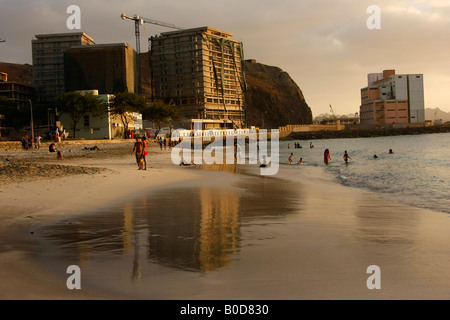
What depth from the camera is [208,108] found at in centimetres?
15012

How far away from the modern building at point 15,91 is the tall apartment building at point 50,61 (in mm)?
12471

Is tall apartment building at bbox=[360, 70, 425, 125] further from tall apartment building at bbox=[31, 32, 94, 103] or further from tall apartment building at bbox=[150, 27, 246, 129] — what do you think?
tall apartment building at bbox=[31, 32, 94, 103]

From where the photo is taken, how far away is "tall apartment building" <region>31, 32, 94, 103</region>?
465 ft

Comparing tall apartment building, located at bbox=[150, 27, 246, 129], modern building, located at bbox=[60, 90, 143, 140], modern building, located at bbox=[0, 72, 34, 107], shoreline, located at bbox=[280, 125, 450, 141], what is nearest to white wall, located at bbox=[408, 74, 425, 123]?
shoreline, located at bbox=[280, 125, 450, 141]

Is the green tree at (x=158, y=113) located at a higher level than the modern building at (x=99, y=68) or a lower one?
lower

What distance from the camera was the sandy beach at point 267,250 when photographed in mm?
4984

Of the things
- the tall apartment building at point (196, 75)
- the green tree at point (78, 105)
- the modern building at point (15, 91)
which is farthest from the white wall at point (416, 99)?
the green tree at point (78, 105)

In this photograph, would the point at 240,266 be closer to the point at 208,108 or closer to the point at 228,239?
the point at 228,239
